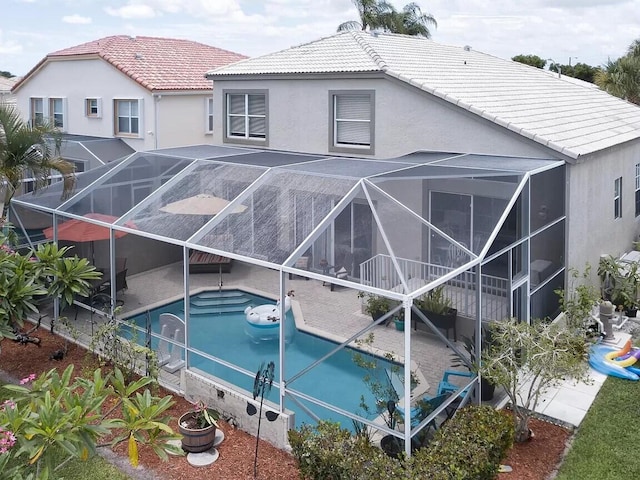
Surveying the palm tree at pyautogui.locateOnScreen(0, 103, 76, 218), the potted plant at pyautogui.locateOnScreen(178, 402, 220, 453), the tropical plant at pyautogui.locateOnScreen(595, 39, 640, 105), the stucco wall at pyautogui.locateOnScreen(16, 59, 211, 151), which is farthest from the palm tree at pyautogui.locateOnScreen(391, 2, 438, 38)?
the potted plant at pyautogui.locateOnScreen(178, 402, 220, 453)

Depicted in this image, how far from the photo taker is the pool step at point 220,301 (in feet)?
56.6

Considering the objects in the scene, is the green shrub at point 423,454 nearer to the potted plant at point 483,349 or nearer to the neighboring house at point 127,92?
the potted plant at point 483,349

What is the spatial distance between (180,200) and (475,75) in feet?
38.0

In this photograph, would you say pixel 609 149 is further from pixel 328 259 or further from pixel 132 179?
pixel 132 179

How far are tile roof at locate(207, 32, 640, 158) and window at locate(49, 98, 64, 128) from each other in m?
11.6

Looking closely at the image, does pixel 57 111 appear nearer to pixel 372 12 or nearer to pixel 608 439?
pixel 372 12

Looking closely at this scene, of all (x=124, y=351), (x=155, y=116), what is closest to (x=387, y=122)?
(x=124, y=351)

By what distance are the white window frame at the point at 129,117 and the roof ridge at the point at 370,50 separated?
979 cm

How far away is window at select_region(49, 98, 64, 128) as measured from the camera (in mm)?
30584

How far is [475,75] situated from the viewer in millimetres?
21438

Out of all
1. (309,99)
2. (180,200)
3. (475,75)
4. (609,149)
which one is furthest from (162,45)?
(609,149)

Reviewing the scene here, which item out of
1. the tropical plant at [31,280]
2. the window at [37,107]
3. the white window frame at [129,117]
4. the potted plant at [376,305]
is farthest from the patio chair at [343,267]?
the window at [37,107]

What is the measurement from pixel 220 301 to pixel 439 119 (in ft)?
25.6

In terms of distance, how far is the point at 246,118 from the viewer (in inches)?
879
